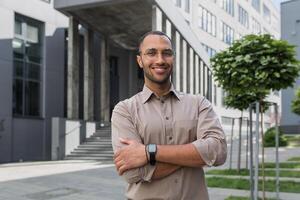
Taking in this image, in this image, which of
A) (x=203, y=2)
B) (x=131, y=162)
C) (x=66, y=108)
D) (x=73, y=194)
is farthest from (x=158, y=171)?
(x=203, y=2)

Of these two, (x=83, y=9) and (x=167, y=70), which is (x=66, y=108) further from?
(x=167, y=70)

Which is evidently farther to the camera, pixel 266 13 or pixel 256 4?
pixel 266 13

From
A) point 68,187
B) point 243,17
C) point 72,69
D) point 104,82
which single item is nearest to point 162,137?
point 68,187

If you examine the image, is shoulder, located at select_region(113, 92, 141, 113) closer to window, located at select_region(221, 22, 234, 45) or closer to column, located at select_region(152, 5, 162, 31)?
column, located at select_region(152, 5, 162, 31)

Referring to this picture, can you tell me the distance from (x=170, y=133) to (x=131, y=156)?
0.79 feet

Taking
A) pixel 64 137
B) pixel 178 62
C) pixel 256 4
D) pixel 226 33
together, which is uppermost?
pixel 256 4

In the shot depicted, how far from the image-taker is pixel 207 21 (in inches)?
1842

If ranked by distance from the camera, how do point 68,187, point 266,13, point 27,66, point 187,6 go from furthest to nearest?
point 266,13, point 187,6, point 27,66, point 68,187

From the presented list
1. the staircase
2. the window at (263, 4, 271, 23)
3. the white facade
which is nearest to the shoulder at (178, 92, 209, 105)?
the staircase

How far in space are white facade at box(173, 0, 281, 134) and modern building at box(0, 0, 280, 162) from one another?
1116 centimetres

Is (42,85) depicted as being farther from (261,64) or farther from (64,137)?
(261,64)

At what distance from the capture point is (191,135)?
8.33 ft

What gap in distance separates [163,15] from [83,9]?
429cm

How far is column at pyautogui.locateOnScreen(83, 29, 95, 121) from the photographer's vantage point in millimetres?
27297
